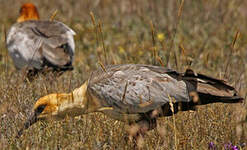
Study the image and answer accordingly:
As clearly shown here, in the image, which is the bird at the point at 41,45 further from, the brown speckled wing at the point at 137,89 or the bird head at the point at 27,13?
the brown speckled wing at the point at 137,89

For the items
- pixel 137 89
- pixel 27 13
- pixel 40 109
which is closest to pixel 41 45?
pixel 27 13

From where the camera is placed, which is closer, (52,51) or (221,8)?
(52,51)

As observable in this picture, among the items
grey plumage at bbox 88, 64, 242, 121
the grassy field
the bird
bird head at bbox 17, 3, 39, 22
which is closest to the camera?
the grassy field

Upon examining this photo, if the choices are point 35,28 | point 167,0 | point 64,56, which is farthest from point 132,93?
point 167,0

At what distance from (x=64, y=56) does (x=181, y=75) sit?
3.00 m

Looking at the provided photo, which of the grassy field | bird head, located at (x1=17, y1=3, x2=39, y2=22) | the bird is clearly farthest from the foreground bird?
bird head, located at (x1=17, y1=3, x2=39, y2=22)

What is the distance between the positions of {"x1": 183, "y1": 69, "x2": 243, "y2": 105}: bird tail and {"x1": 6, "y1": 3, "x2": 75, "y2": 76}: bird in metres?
2.93

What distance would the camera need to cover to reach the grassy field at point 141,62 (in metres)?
4.49

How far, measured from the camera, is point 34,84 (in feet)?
21.2

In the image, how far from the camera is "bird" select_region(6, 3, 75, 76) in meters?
7.22

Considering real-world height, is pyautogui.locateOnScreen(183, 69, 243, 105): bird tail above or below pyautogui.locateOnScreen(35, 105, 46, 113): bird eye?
above

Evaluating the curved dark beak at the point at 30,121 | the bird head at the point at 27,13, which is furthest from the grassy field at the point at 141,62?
the bird head at the point at 27,13

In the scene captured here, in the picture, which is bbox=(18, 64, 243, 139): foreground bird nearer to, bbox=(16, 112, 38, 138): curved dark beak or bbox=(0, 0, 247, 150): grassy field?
bbox=(16, 112, 38, 138): curved dark beak

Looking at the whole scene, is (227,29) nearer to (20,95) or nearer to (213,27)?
(213,27)
